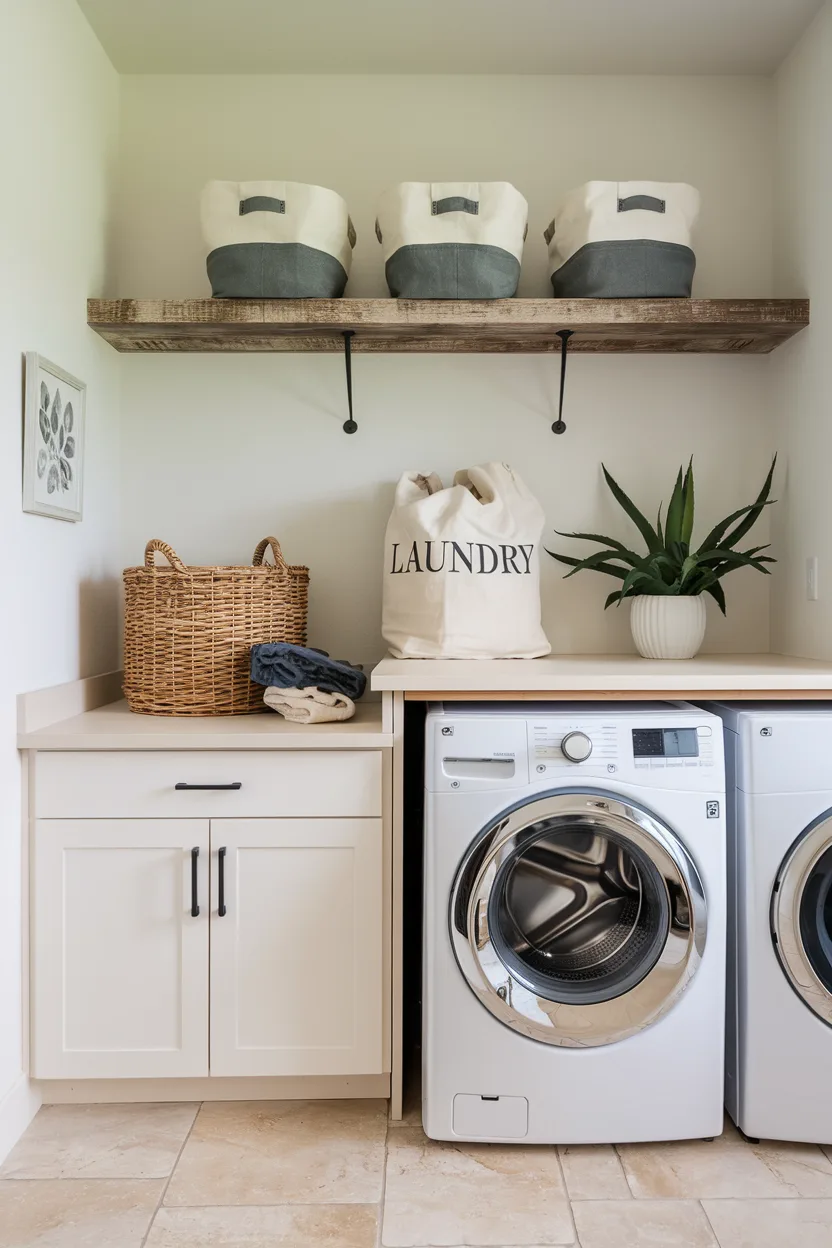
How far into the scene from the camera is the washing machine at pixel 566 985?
5.41 ft

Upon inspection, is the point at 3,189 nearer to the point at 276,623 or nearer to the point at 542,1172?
the point at 276,623

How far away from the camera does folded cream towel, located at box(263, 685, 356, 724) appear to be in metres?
1.83

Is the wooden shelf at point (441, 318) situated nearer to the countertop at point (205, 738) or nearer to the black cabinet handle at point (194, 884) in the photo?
the countertop at point (205, 738)

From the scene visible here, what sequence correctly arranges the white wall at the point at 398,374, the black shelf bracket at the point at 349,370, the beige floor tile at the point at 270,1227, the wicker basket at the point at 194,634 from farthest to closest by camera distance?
1. the white wall at the point at 398,374
2. the black shelf bracket at the point at 349,370
3. the wicker basket at the point at 194,634
4. the beige floor tile at the point at 270,1227

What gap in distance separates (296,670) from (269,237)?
1021 millimetres

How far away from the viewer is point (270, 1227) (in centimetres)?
148

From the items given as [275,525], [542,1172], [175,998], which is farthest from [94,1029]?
[275,525]

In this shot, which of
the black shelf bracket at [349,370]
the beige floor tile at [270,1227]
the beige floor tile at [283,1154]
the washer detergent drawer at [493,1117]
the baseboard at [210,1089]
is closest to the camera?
the beige floor tile at [270,1227]

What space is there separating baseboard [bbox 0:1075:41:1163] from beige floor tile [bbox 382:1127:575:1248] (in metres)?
0.75

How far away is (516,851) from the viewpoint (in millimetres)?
1658

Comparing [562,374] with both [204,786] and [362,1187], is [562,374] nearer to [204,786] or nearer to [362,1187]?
[204,786]

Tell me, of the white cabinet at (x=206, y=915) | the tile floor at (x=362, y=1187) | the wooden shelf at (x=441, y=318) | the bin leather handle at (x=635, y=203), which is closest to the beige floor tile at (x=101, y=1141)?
the tile floor at (x=362, y=1187)

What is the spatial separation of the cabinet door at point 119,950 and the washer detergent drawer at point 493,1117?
1.79 ft

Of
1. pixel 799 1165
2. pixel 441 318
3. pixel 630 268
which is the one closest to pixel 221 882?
pixel 799 1165
